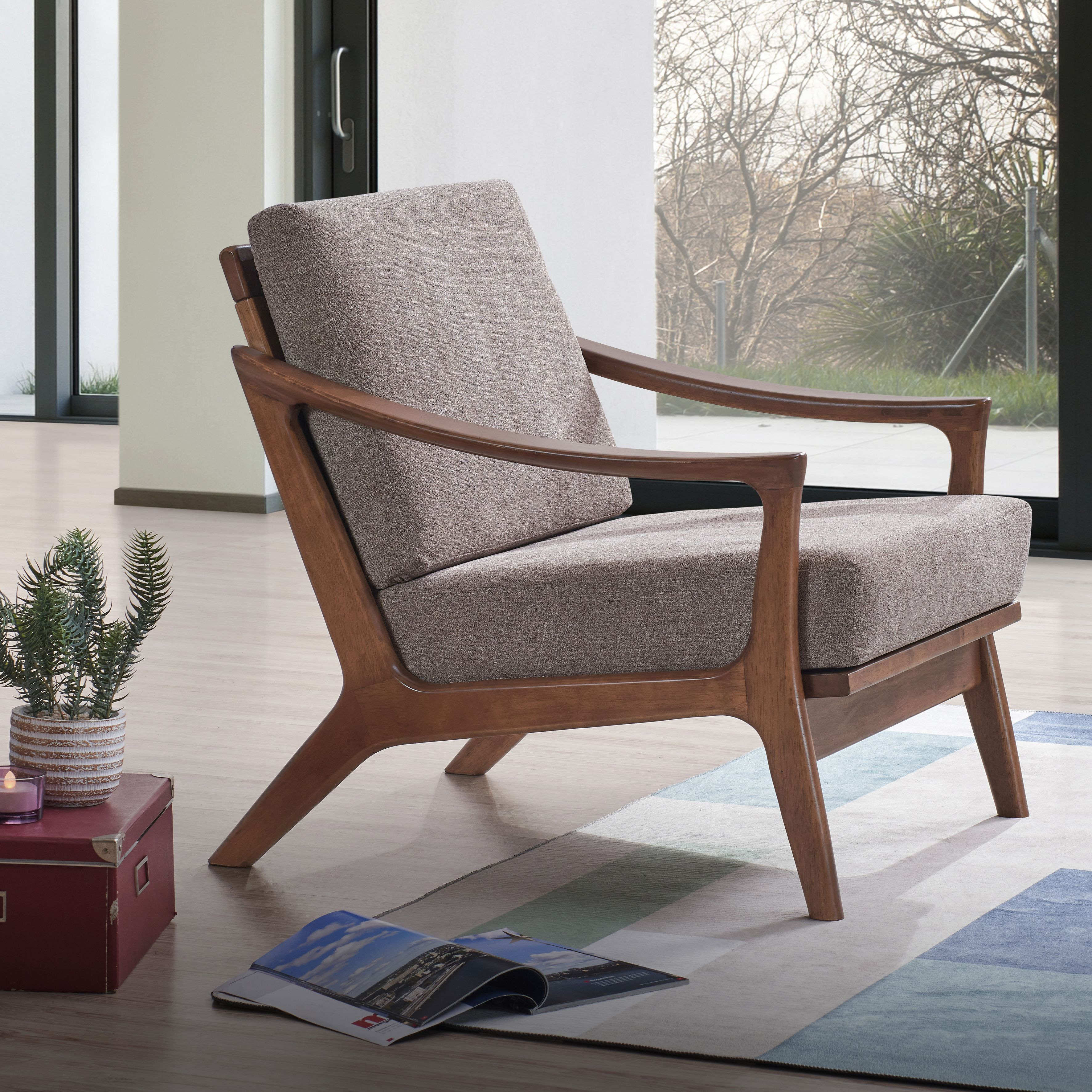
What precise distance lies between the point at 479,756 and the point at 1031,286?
2.46m

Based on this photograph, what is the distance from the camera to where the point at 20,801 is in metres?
1.70

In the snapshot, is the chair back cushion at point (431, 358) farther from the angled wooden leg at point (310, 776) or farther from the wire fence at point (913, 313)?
the wire fence at point (913, 313)

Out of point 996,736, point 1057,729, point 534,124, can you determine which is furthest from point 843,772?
point 534,124

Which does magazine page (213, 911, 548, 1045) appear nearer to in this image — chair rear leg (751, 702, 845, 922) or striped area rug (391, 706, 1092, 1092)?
striped area rug (391, 706, 1092, 1092)

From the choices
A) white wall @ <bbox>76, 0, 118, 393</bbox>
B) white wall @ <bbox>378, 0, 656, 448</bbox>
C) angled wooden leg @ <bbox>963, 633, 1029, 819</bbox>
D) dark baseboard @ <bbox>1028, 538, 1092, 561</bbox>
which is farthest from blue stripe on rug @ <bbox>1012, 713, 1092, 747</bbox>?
white wall @ <bbox>76, 0, 118, 393</bbox>

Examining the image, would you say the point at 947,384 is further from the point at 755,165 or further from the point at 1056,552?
the point at 755,165

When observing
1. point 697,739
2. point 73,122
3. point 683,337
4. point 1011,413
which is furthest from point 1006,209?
point 73,122

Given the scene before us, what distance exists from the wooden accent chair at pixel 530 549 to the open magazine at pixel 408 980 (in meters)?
0.27

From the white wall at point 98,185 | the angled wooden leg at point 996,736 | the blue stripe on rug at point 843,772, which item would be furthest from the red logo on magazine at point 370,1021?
the white wall at point 98,185

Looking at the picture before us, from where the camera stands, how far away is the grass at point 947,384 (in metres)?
4.29

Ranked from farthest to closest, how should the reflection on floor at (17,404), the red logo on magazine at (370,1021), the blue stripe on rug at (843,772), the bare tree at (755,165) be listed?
1. the reflection on floor at (17,404)
2. the bare tree at (755,165)
3. the blue stripe on rug at (843,772)
4. the red logo on magazine at (370,1021)

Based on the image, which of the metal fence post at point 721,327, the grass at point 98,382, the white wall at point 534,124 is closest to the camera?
the metal fence post at point 721,327

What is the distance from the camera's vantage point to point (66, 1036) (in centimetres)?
159

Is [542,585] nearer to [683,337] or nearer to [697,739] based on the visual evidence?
[697,739]
